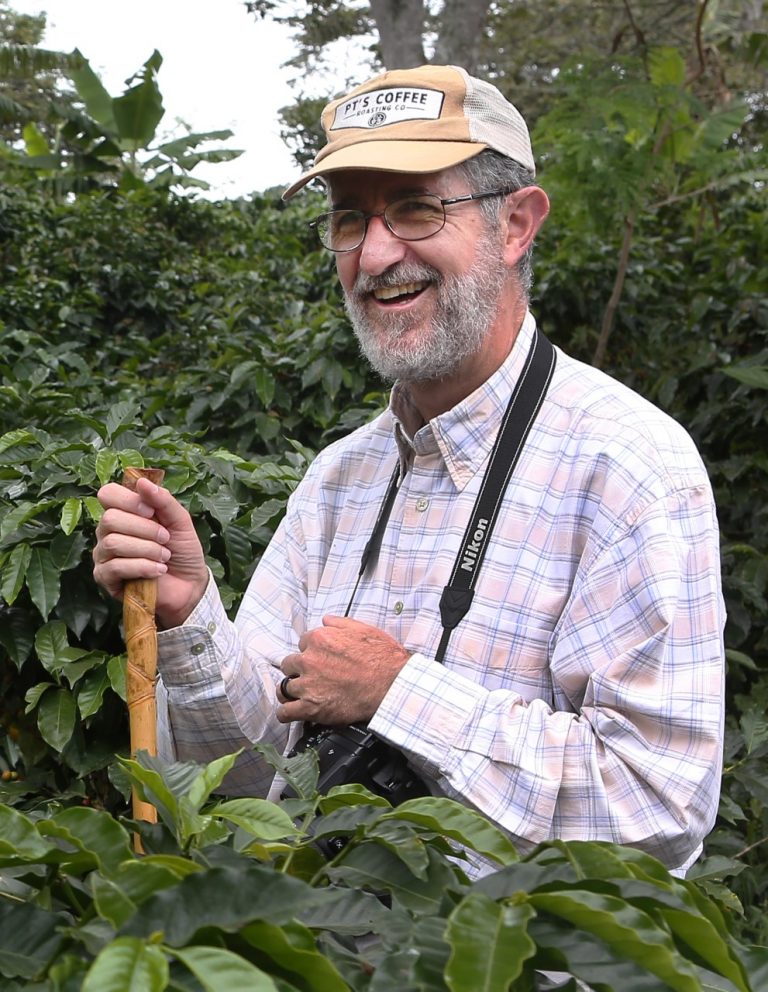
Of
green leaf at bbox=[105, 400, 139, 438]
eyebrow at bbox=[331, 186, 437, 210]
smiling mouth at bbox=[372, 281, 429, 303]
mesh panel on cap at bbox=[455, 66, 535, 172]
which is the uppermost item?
mesh panel on cap at bbox=[455, 66, 535, 172]

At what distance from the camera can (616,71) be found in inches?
215

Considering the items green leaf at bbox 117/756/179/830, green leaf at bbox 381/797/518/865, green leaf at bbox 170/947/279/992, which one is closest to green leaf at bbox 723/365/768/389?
green leaf at bbox 381/797/518/865

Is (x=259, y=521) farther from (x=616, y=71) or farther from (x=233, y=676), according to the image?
(x=616, y=71)

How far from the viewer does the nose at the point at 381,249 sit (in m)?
2.26

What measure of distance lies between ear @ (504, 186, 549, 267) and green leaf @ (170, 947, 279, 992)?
1700mm

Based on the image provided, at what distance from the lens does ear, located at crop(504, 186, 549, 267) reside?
236 centimetres

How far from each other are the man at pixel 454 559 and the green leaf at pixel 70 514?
0.47 meters

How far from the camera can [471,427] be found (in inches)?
89.1

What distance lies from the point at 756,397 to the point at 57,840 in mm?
4195

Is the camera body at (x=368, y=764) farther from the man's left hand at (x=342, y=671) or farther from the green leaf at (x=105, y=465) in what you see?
the green leaf at (x=105, y=465)

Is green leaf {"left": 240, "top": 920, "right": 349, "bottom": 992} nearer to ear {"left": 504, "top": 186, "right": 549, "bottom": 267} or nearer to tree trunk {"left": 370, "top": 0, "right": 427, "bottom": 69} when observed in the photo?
ear {"left": 504, "top": 186, "right": 549, "bottom": 267}

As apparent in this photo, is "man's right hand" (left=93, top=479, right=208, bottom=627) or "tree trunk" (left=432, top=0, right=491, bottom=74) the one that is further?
"tree trunk" (left=432, top=0, right=491, bottom=74)

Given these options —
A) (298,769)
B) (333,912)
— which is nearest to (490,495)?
(298,769)

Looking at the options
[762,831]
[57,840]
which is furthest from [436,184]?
[762,831]
